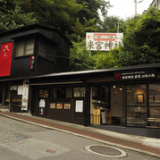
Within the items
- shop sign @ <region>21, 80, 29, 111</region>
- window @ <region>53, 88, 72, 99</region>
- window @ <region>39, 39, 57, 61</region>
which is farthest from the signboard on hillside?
window @ <region>53, 88, 72, 99</region>

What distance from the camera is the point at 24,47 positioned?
16.2m

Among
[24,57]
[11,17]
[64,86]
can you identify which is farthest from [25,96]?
[11,17]


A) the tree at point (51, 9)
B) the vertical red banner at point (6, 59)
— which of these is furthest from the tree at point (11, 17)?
the vertical red banner at point (6, 59)

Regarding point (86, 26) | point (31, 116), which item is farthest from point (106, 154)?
point (86, 26)

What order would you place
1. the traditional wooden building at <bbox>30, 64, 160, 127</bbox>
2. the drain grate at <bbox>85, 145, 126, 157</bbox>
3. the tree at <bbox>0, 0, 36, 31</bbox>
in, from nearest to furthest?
1. the drain grate at <bbox>85, 145, 126, 157</bbox>
2. the traditional wooden building at <bbox>30, 64, 160, 127</bbox>
3. the tree at <bbox>0, 0, 36, 31</bbox>

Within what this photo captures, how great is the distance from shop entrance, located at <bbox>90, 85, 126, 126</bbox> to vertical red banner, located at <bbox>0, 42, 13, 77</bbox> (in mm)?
9097

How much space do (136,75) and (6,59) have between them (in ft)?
42.1

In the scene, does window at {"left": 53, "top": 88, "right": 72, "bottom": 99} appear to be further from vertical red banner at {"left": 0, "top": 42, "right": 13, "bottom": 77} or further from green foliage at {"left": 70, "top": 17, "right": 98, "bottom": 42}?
green foliage at {"left": 70, "top": 17, "right": 98, "bottom": 42}

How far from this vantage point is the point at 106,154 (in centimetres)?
681

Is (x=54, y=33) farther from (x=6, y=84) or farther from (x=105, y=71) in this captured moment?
(x=105, y=71)

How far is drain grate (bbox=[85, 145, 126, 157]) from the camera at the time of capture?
6817mm

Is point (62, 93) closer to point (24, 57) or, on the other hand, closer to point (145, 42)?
point (24, 57)

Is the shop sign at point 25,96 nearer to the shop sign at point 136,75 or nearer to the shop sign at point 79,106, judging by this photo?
the shop sign at point 79,106

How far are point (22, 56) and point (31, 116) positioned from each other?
17.8 ft
